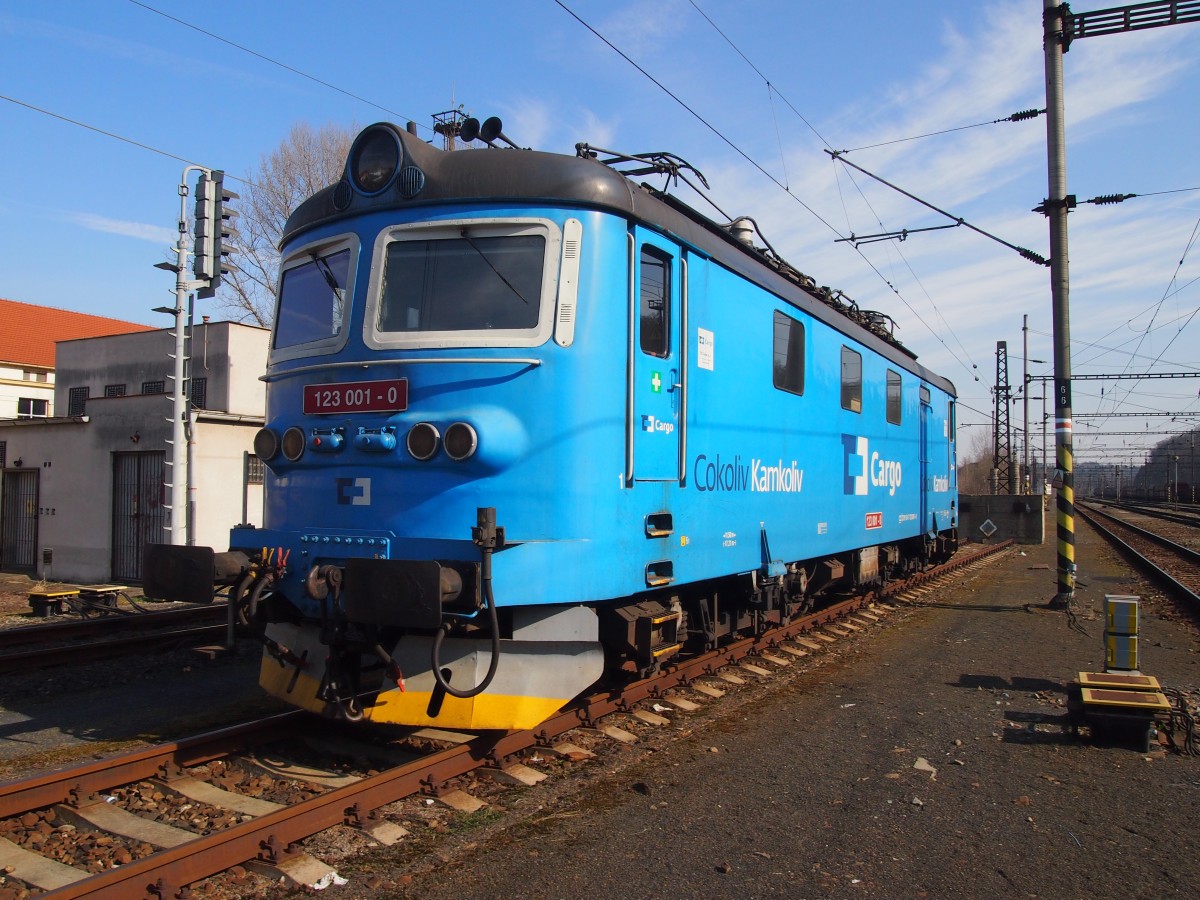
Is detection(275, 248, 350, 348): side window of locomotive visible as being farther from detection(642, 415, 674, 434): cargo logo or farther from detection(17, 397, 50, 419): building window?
detection(17, 397, 50, 419): building window

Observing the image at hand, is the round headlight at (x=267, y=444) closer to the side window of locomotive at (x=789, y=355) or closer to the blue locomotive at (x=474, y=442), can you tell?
the blue locomotive at (x=474, y=442)

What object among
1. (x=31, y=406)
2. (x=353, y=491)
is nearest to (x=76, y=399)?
(x=31, y=406)

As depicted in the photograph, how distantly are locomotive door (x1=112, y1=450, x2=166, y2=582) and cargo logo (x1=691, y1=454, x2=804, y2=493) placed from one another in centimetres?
1330

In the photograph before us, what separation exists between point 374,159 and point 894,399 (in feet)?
28.4

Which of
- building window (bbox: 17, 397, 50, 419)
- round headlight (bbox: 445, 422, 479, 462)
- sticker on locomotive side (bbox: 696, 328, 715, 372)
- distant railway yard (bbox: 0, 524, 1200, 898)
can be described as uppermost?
building window (bbox: 17, 397, 50, 419)

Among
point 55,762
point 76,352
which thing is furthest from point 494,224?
point 76,352

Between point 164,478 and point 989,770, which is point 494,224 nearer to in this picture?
point 989,770

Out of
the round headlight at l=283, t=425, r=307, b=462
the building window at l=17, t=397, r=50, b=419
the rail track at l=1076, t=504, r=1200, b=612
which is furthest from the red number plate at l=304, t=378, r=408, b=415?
the building window at l=17, t=397, r=50, b=419

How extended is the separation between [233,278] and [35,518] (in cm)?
1151

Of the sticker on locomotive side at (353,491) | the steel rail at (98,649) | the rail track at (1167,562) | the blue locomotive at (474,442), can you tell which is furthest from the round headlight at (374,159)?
the rail track at (1167,562)

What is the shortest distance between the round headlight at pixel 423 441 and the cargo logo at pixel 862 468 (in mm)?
5862

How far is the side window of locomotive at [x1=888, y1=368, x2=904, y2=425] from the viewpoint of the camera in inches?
473

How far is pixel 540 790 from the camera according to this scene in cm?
503

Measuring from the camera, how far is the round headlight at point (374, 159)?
218 inches
